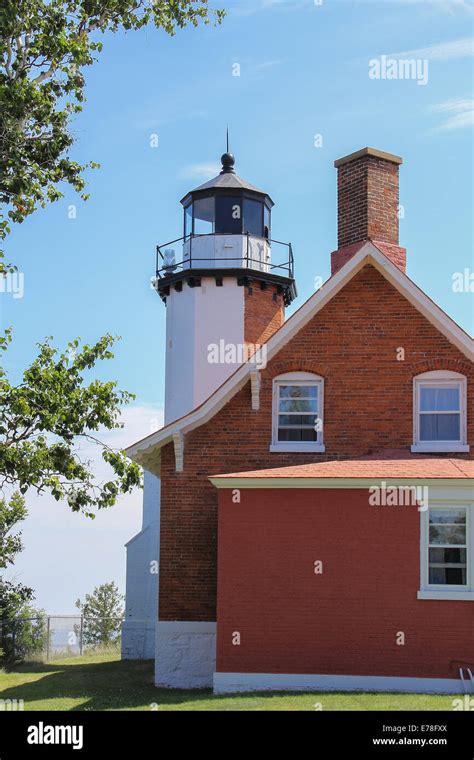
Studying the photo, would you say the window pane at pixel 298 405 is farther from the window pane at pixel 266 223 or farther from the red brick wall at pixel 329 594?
the window pane at pixel 266 223

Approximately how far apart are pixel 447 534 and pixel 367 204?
7602 mm

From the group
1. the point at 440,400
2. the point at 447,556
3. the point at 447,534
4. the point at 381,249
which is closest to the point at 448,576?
the point at 447,556

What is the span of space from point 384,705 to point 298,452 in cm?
640

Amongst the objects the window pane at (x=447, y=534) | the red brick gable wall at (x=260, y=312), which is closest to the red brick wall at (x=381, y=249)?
the window pane at (x=447, y=534)

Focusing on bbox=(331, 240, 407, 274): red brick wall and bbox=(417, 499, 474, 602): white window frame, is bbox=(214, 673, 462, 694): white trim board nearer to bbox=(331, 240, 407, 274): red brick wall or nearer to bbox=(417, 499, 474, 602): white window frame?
bbox=(417, 499, 474, 602): white window frame

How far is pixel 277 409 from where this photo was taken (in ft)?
70.6

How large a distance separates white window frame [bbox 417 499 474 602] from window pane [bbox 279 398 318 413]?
396 centimetres

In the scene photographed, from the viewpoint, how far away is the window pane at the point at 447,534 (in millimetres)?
18172

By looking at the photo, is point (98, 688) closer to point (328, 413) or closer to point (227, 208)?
point (328, 413)

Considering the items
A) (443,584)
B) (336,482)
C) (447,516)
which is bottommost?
(443,584)

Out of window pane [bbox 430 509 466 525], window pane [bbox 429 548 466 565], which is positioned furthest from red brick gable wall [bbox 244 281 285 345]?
window pane [bbox 429 548 466 565]
